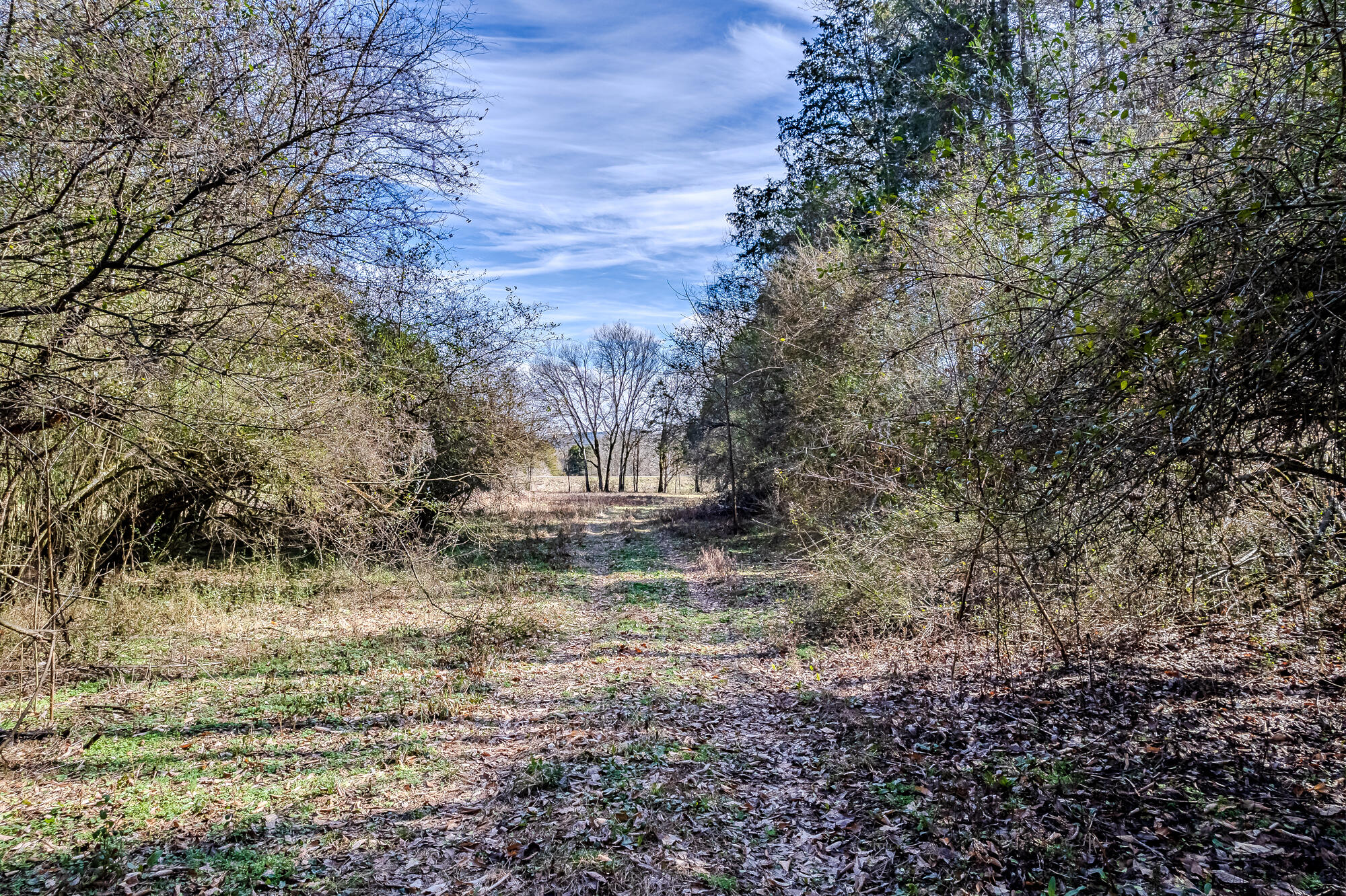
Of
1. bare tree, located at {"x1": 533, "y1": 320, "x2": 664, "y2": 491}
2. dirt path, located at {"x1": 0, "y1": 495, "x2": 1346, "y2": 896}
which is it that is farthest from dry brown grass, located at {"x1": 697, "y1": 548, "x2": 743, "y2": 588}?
bare tree, located at {"x1": 533, "y1": 320, "x2": 664, "y2": 491}

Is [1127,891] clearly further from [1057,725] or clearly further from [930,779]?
[1057,725]

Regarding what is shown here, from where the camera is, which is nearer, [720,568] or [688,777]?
[688,777]

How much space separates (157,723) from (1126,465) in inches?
326

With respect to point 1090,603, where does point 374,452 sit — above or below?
above

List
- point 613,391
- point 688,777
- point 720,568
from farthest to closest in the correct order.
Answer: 1. point 613,391
2. point 720,568
3. point 688,777

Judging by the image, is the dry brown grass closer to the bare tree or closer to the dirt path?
the dirt path

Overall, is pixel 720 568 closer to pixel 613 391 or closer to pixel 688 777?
pixel 688 777

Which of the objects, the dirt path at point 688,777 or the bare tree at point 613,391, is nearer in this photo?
the dirt path at point 688,777

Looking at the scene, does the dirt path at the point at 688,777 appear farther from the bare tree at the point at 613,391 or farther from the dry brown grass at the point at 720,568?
the bare tree at the point at 613,391

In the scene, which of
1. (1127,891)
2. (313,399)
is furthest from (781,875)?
(313,399)

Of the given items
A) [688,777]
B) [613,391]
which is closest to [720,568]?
[688,777]

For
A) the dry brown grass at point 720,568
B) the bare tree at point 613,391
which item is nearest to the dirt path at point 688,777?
the dry brown grass at point 720,568

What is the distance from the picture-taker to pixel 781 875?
3.97 meters

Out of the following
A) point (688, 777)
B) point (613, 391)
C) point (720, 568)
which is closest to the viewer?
point (688, 777)
